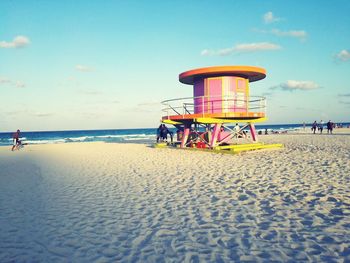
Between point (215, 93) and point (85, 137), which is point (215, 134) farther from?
point (85, 137)

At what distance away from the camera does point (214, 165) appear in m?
11.2

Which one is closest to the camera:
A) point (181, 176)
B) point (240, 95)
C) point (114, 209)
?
point (114, 209)

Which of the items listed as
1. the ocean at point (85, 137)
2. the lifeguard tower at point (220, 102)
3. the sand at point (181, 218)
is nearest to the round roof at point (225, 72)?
the lifeguard tower at point (220, 102)

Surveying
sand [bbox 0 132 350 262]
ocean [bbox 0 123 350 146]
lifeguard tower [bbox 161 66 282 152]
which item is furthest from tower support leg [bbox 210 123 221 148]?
ocean [bbox 0 123 350 146]

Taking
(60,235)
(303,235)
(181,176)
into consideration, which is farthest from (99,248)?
(181,176)

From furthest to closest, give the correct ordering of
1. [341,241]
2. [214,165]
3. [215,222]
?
[214,165] < [215,222] < [341,241]

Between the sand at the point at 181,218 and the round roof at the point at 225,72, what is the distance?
25.0 feet

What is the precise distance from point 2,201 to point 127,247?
4.58m

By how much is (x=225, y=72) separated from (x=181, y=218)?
465 inches

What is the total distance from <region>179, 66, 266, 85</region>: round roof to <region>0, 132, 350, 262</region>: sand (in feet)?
25.0

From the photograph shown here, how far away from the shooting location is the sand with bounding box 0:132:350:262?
3.95 meters

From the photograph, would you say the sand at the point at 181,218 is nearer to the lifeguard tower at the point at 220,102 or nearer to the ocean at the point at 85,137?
the lifeguard tower at the point at 220,102

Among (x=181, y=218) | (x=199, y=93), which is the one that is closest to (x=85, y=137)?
(x=199, y=93)

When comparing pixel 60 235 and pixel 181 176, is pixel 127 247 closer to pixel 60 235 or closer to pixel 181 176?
pixel 60 235
